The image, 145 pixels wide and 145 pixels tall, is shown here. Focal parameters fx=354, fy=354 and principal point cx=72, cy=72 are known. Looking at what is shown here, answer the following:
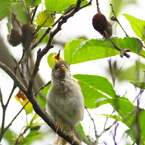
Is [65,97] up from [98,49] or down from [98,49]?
down

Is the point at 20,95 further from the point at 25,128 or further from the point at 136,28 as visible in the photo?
the point at 136,28

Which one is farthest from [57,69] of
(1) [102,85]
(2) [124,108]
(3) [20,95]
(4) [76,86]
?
(2) [124,108]

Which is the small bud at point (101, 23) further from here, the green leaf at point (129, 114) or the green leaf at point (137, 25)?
the green leaf at point (129, 114)

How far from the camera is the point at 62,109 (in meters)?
3.48

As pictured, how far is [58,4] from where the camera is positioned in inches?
96.0

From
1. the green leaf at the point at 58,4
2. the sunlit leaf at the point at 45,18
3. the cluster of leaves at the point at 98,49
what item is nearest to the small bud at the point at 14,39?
the cluster of leaves at the point at 98,49

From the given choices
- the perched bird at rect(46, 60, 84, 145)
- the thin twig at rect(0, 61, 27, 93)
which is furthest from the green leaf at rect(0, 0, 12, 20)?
the perched bird at rect(46, 60, 84, 145)

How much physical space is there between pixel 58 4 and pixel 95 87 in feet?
2.25

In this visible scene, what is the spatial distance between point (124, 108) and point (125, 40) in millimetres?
462

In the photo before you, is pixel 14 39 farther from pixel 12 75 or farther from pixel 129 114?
pixel 129 114

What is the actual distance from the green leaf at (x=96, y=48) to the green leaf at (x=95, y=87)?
5.8 inches

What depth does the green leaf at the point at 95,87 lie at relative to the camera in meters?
2.53

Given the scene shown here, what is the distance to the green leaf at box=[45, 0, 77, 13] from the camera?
241 centimetres

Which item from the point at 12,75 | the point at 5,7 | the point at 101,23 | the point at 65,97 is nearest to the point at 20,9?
the point at 5,7
